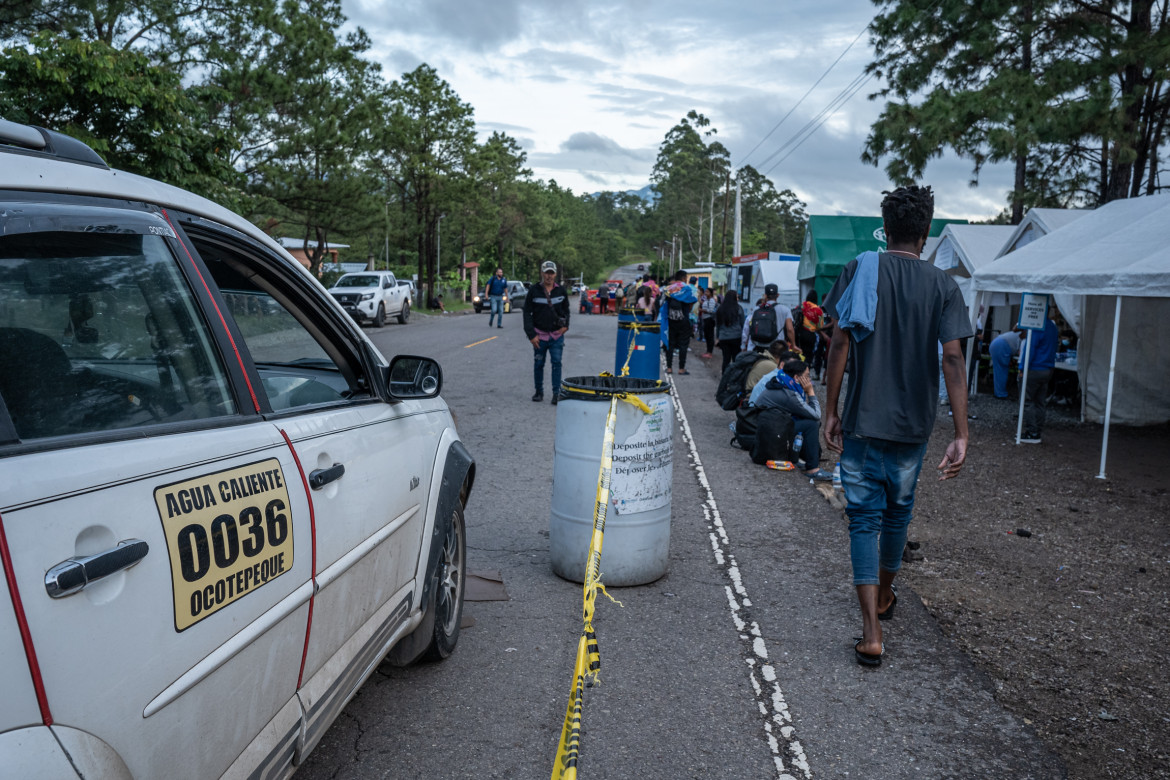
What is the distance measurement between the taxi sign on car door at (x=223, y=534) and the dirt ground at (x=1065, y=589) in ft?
9.84

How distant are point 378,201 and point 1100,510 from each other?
27.3 meters

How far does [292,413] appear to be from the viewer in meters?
2.54

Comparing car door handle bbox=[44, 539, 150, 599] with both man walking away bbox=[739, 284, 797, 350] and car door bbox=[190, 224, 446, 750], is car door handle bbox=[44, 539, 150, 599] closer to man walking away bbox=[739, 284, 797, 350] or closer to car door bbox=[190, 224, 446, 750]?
car door bbox=[190, 224, 446, 750]

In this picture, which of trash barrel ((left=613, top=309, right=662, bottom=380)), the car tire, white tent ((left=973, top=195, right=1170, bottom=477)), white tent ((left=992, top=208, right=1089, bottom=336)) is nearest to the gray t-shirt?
the car tire

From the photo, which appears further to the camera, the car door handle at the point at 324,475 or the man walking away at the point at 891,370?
the man walking away at the point at 891,370

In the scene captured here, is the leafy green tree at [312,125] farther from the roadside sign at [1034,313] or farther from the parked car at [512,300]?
the roadside sign at [1034,313]

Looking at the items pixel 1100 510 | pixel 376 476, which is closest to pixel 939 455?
pixel 1100 510

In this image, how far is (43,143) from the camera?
1.84 m

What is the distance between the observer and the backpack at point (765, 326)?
39.1 ft

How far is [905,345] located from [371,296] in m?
25.3

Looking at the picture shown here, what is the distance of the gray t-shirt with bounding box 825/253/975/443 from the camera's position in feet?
13.3

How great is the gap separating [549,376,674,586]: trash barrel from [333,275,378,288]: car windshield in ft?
81.8

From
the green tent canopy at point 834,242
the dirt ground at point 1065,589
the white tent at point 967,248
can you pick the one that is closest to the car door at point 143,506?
the dirt ground at point 1065,589

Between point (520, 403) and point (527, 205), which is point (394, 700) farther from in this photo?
point (527, 205)
